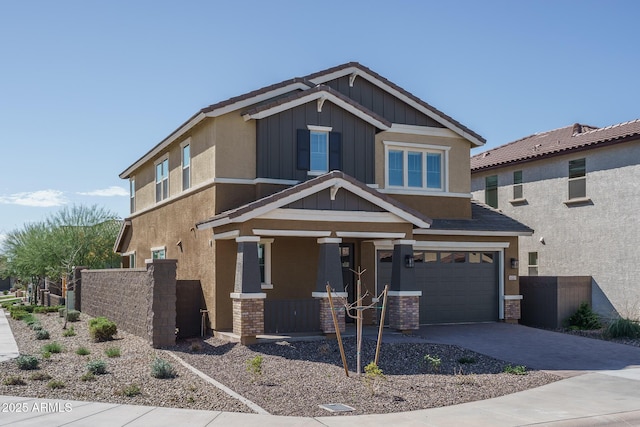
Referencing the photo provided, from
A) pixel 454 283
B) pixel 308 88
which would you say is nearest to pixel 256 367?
pixel 308 88

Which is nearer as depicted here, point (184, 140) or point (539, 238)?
point (184, 140)

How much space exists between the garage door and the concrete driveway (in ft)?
2.10

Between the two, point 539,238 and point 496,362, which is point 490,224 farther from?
point 496,362

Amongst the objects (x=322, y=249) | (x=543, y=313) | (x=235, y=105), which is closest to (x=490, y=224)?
(x=543, y=313)

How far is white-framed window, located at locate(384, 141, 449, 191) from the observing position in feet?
72.8

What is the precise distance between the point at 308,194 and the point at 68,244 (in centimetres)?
2278

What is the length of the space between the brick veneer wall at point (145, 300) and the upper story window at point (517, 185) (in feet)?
51.7

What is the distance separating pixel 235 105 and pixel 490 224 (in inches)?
359

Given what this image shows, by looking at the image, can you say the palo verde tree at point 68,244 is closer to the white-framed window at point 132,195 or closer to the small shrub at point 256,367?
the white-framed window at point 132,195

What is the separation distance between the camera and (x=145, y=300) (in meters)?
18.6

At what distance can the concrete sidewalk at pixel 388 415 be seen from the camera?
32.4 feet

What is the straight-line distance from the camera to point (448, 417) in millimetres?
10672

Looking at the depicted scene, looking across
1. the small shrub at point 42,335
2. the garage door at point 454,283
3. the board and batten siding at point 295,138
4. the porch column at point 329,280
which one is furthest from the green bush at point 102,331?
the garage door at point 454,283

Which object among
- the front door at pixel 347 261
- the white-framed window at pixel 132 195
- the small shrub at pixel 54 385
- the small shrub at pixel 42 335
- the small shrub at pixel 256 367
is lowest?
the small shrub at pixel 42 335
